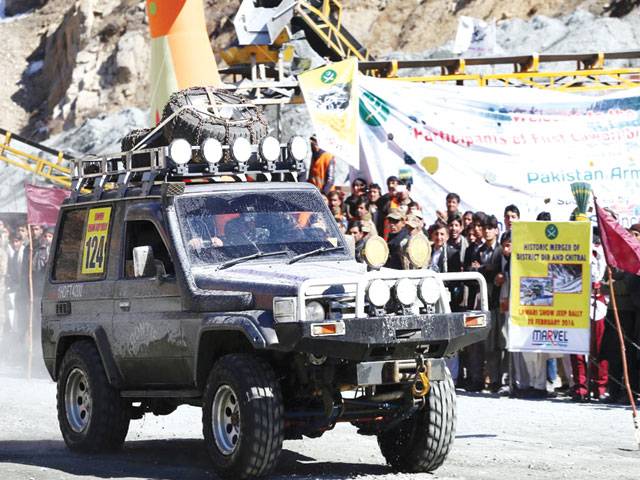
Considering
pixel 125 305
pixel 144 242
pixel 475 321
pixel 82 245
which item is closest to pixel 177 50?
pixel 82 245

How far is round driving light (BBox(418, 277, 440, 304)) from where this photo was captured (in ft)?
30.0

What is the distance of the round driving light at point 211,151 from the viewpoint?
10406mm

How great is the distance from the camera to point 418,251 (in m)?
9.88


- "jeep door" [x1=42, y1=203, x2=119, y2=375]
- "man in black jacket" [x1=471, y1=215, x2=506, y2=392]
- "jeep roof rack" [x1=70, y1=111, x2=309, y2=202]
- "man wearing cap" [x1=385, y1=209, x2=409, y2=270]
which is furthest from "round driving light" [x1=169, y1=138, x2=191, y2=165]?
"man in black jacket" [x1=471, y1=215, x2=506, y2=392]

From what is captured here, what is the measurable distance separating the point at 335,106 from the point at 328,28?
2144 centimetres

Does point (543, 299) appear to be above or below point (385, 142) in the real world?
below

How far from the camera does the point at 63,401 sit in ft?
36.6

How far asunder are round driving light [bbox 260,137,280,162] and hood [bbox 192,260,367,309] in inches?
48.7

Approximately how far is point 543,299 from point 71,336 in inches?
233

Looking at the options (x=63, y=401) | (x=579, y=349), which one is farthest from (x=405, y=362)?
(x=579, y=349)

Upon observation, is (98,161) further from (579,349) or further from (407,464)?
(579,349)

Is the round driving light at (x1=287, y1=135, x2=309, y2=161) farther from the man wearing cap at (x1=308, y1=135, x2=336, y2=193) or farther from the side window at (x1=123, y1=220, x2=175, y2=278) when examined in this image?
the man wearing cap at (x1=308, y1=135, x2=336, y2=193)

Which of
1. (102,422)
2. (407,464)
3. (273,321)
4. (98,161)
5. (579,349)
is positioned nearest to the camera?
(273,321)

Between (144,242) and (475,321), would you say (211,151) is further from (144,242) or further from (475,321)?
(475,321)
